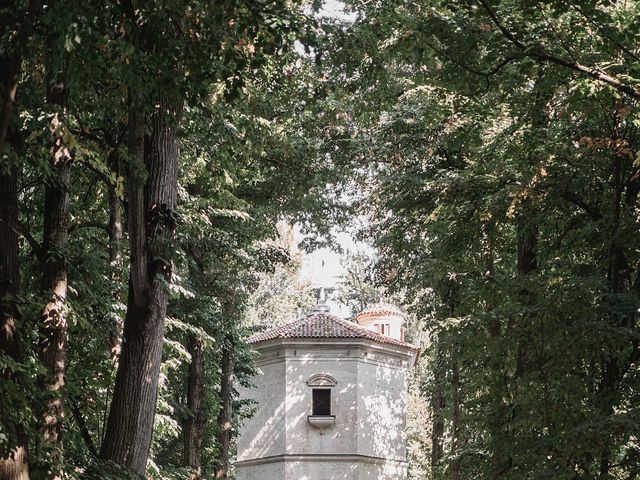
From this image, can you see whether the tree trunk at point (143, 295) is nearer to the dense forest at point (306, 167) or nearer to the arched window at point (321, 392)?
the dense forest at point (306, 167)

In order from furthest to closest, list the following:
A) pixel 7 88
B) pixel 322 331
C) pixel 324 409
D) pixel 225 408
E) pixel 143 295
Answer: pixel 322 331 → pixel 324 409 → pixel 225 408 → pixel 143 295 → pixel 7 88

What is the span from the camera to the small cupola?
39.9m

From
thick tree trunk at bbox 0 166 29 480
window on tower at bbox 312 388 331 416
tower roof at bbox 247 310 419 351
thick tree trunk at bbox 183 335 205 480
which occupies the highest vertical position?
tower roof at bbox 247 310 419 351

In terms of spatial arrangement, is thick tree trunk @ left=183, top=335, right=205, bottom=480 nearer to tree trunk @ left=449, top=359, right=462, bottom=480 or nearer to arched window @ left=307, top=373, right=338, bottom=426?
tree trunk @ left=449, top=359, right=462, bottom=480

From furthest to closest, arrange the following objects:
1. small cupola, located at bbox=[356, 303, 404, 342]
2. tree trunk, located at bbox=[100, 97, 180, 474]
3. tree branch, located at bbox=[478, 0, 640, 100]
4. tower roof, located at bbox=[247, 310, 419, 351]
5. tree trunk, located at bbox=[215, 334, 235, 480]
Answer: small cupola, located at bbox=[356, 303, 404, 342], tower roof, located at bbox=[247, 310, 419, 351], tree trunk, located at bbox=[215, 334, 235, 480], tree branch, located at bbox=[478, 0, 640, 100], tree trunk, located at bbox=[100, 97, 180, 474]

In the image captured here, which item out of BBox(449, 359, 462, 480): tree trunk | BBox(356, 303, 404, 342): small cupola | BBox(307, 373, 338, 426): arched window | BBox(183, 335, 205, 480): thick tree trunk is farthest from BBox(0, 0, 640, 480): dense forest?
BBox(356, 303, 404, 342): small cupola

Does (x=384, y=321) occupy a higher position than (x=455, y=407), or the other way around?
(x=384, y=321)

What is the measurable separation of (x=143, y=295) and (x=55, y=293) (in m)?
0.85

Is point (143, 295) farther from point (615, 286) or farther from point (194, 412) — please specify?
point (194, 412)

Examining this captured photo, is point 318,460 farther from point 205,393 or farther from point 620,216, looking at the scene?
point 620,216

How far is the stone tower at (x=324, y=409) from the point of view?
3328 cm

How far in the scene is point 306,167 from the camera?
797 inches

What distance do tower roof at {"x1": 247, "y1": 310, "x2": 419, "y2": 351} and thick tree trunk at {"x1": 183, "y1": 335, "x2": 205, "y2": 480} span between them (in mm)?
12361

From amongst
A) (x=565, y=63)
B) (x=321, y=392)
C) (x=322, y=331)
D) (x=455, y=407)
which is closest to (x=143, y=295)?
(x=565, y=63)
